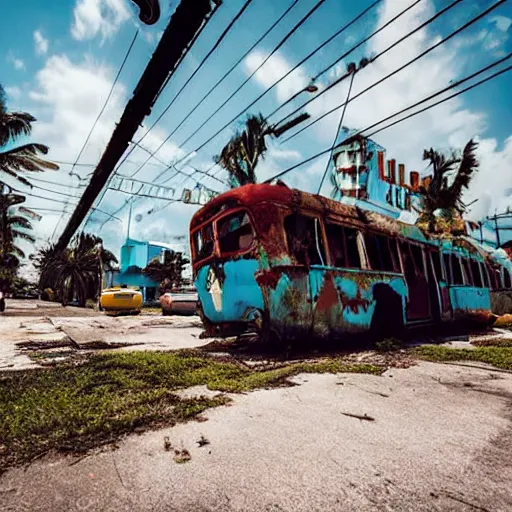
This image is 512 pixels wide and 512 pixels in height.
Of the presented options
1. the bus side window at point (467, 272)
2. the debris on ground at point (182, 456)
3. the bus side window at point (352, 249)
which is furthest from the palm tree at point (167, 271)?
the debris on ground at point (182, 456)

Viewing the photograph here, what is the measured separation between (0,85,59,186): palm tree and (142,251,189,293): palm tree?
13.4 meters

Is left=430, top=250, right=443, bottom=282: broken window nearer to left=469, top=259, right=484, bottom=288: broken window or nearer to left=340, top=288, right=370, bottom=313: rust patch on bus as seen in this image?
left=469, top=259, right=484, bottom=288: broken window

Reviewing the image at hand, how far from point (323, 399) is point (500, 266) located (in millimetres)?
12210

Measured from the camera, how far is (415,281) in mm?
6977

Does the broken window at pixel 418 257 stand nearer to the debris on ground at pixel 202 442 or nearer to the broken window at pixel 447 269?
the broken window at pixel 447 269

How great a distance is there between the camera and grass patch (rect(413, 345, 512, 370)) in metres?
4.25


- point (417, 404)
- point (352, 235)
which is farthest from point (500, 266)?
point (417, 404)

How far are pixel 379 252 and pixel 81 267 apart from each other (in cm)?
2958

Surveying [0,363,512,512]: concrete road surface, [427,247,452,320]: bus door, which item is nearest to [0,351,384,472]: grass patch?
[0,363,512,512]: concrete road surface

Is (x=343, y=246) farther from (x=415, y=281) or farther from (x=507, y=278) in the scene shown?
(x=507, y=278)

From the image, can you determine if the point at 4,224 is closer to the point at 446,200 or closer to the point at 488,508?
the point at 446,200

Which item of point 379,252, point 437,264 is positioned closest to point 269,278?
point 379,252

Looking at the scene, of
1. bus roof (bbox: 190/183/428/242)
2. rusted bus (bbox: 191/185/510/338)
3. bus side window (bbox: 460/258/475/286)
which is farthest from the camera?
bus side window (bbox: 460/258/475/286)

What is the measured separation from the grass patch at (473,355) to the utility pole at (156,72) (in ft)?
23.8
